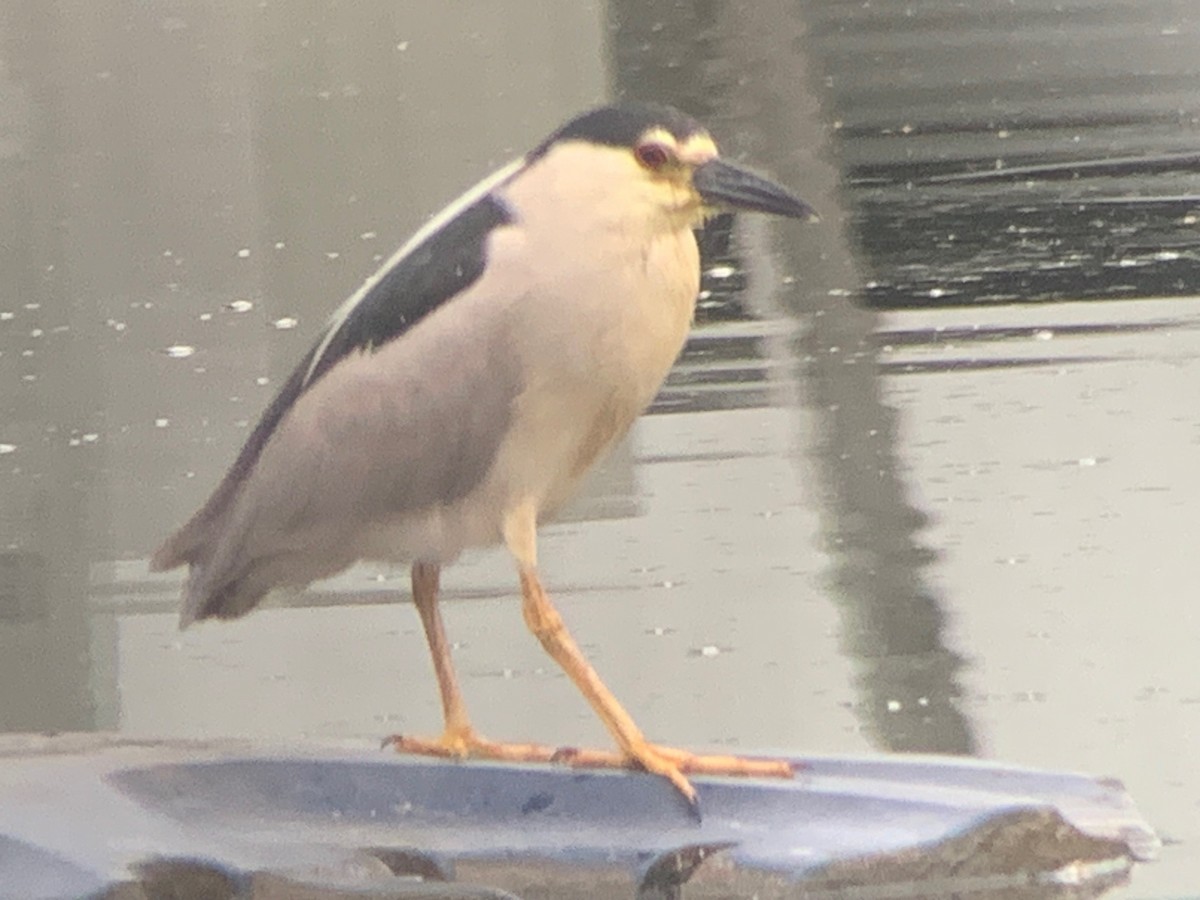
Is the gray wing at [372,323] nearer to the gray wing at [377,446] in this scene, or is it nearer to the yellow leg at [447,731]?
the gray wing at [377,446]

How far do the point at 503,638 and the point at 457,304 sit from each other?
1048 millimetres

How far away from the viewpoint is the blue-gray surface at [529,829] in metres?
1.87

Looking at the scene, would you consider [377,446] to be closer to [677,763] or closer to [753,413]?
[677,763]

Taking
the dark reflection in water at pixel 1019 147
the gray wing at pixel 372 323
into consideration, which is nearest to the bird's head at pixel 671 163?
the gray wing at pixel 372 323

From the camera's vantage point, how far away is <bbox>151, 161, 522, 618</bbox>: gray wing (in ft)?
6.21

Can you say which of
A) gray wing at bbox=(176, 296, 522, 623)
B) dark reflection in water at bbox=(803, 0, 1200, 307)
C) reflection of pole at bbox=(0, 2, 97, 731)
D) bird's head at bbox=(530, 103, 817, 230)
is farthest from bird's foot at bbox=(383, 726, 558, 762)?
dark reflection in water at bbox=(803, 0, 1200, 307)

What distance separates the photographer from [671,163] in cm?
184

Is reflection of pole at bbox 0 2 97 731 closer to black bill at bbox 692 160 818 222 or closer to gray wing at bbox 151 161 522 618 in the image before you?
gray wing at bbox 151 161 522 618

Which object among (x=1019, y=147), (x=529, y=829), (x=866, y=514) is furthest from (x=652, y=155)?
(x=1019, y=147)

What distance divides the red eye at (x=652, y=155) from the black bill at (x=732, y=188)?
0.03 metres

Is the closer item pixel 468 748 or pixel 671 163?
pixel 671 163

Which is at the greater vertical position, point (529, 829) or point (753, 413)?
point (529, 829)

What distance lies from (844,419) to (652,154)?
1.81m

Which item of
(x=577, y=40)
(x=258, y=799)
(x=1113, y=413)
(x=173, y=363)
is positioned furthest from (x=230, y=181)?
(x=258, y=799)
